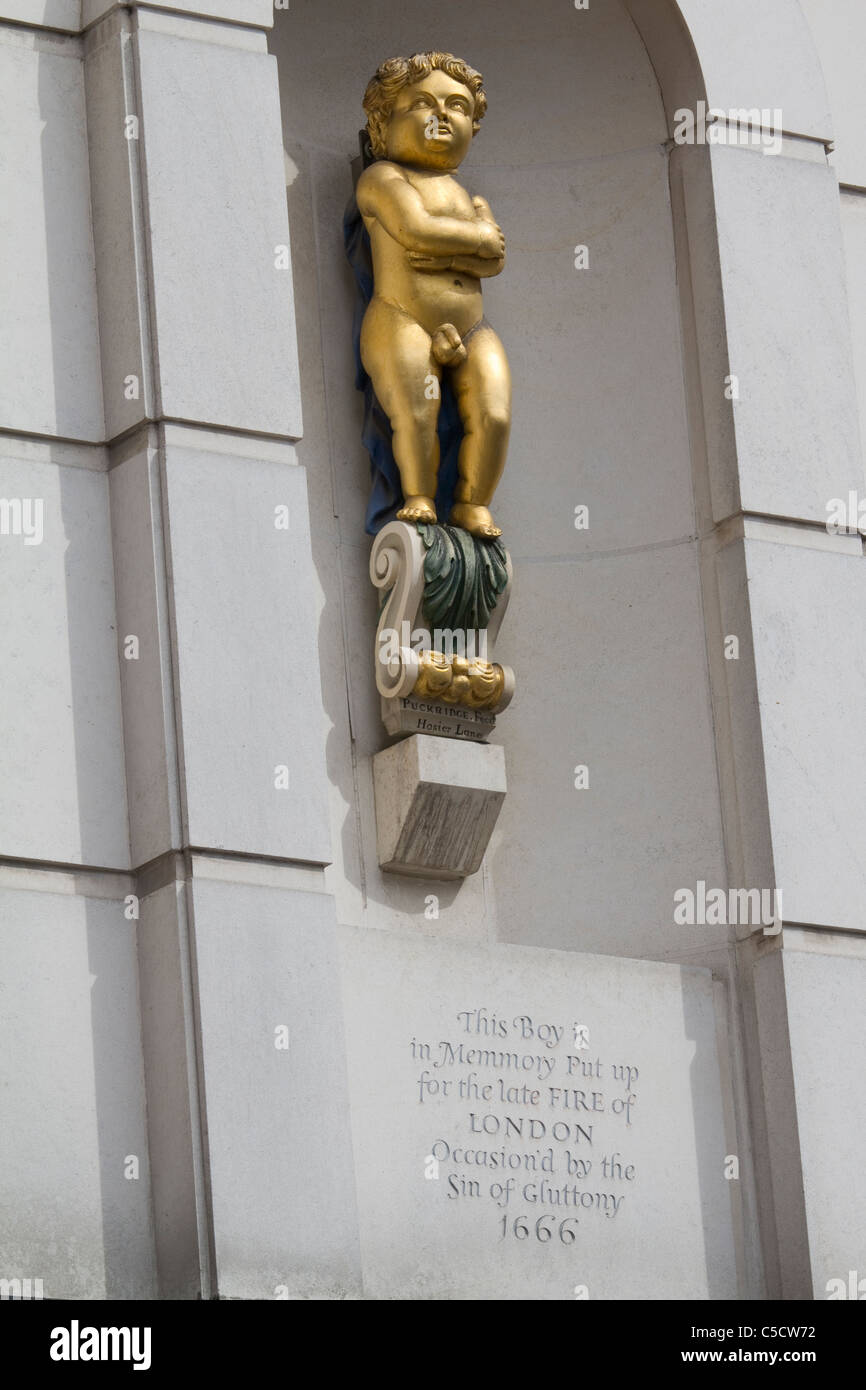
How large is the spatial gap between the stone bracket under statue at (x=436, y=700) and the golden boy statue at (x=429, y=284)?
176 mm

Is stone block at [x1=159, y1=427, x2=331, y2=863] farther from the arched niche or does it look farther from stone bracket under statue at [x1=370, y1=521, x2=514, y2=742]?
the arched niche

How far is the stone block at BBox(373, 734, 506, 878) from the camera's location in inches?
351

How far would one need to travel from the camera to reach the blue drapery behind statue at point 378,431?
927 cm

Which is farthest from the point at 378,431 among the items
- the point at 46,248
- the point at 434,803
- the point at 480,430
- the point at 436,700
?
the point at 46,248

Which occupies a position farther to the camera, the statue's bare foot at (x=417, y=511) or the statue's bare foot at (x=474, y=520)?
the statue's bare foot at (x=474, y=520)

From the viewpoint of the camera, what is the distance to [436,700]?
29.6ft

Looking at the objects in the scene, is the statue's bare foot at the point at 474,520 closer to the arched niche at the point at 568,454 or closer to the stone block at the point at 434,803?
the arched niche at the point at 568,454

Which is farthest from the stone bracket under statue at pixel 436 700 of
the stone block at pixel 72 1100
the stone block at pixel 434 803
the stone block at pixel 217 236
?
the stone block at pixel 72 1100

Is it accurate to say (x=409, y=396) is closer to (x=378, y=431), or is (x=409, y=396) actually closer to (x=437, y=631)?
(x=378, y=431)

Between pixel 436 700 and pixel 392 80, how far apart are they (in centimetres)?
188

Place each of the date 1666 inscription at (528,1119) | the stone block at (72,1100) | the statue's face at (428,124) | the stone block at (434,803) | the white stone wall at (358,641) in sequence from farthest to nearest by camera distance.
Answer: the statue's face at (428,124) → the stone block at (434,803) → the date 1666 inscription at (528,1119) → the white stone wall at (358,641) → the stone block at (72,1100)

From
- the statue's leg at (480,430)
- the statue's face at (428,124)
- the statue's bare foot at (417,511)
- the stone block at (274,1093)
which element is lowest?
the stone block at (274,1093)

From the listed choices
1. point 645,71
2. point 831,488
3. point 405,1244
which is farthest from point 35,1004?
point 645,71

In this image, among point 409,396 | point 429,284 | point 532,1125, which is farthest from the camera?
point 429,284
